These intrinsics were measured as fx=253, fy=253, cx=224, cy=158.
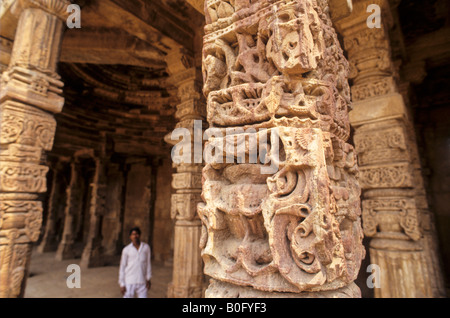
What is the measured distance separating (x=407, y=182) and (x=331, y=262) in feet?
8.79

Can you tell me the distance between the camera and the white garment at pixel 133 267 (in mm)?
4093

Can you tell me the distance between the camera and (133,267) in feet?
13.5

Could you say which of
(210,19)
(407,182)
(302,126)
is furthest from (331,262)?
(407,182)

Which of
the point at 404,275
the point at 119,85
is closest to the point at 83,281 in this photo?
the point at 119,85

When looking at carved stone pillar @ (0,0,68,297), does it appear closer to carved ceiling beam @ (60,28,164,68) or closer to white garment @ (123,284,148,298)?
white garment @ (123,284,148,298)

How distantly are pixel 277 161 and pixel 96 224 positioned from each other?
9.06 metres

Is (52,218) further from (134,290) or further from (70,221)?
(134,290)

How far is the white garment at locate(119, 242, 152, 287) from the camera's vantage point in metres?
4.09

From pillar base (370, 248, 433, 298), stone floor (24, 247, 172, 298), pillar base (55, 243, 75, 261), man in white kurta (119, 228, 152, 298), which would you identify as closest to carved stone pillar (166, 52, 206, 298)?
man in white kurta (119, 228, 152, 298)

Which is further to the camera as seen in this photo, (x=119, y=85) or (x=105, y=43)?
(x=119, y=85)

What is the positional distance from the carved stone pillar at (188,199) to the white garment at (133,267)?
0.50 meters
